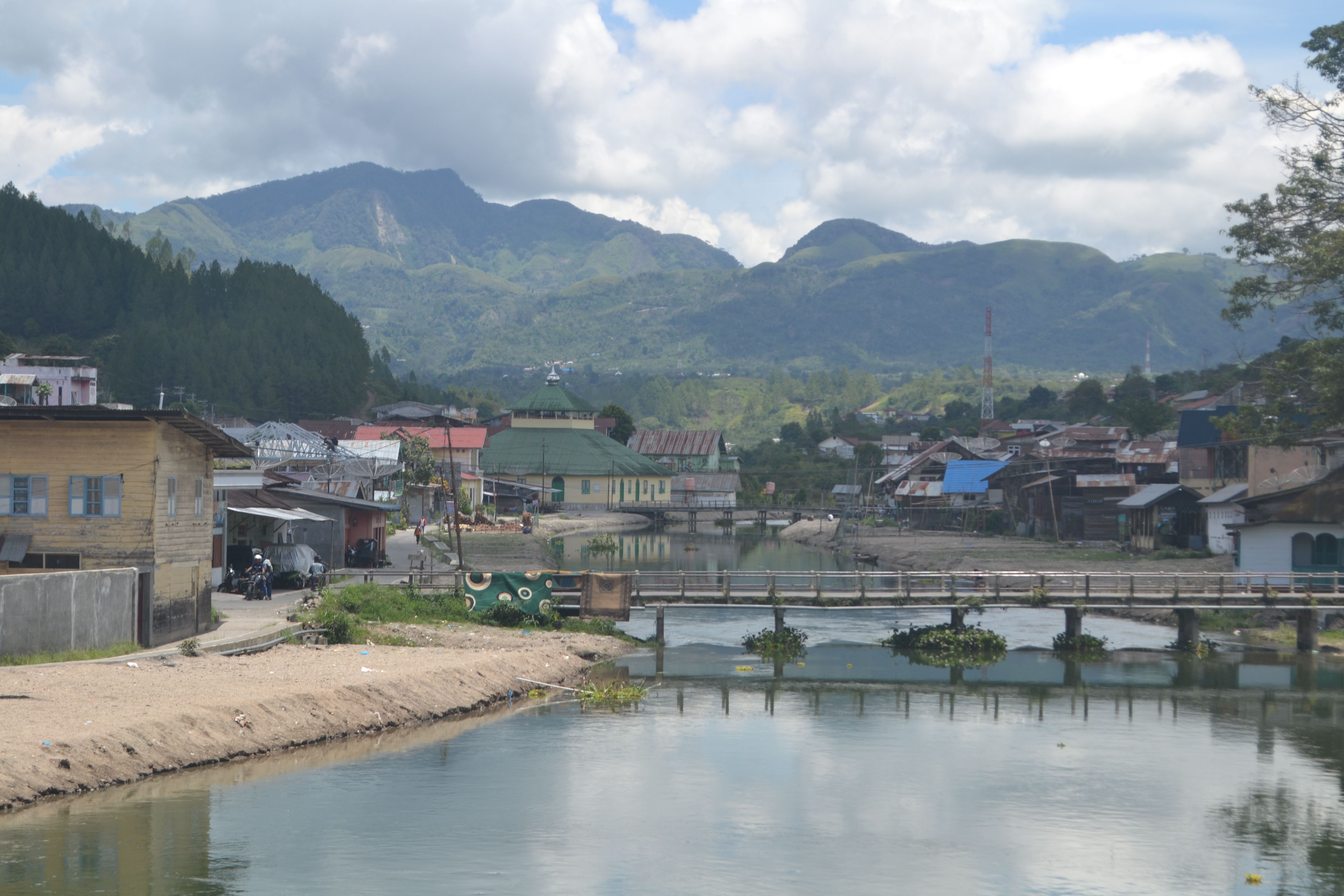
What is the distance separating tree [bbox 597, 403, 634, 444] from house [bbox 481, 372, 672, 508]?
2007cm

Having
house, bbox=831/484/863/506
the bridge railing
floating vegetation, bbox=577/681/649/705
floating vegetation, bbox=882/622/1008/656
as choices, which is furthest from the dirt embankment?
house, bbox=831/484/863/506

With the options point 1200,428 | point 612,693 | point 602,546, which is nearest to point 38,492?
point 612,693

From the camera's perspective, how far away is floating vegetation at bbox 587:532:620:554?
84875 mm

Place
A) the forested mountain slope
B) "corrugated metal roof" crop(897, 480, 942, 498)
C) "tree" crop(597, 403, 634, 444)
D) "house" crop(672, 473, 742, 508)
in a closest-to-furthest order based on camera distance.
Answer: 1. "corrugated metal roof" crop(897, 480, 942, 498)
2. the forested mountain slope
3. "house" crop(672, 473, 742, 508)
4. "tree" crop(597, 403, 634, 444)

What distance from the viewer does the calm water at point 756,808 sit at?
67.3ft

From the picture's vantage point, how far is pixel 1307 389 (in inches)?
1810

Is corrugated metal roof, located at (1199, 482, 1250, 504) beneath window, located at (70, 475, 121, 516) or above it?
above

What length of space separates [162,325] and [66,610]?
131677 millimetres

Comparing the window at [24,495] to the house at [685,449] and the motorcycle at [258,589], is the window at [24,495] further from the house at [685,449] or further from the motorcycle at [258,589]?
the house at [685,449]

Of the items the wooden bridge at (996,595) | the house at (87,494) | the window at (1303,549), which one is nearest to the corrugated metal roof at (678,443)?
the window at (1303,549)

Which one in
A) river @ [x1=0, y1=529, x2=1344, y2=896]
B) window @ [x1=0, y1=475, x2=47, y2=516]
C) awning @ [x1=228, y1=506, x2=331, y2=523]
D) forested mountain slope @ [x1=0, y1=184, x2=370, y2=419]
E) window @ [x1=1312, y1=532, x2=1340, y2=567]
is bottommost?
river @ [x1=0, y1=529, x2=1344, y2=896]

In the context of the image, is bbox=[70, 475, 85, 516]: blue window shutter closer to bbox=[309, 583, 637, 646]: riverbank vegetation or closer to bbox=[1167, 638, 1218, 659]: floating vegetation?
bbox=[309, 583, 637, 646]: riverbank vegetation

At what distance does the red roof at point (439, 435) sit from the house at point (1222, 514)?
226 feet

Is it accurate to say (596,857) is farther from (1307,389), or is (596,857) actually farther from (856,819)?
(1307,389)
